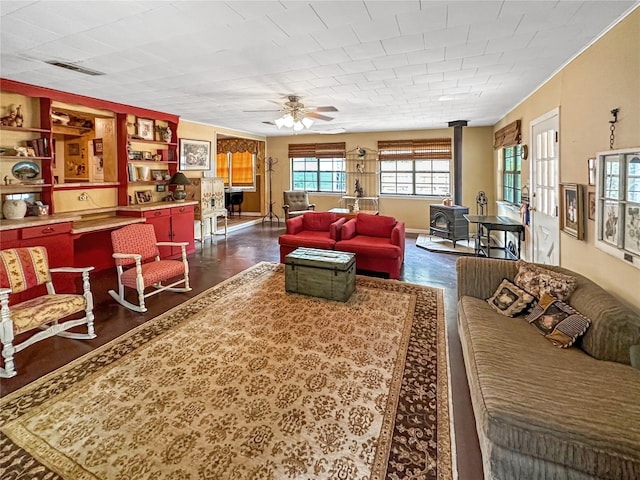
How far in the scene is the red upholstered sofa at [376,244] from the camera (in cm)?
471

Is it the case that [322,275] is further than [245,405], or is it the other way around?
[322,275]

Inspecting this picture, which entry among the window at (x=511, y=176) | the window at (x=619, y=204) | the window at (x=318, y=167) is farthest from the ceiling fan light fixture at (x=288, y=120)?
the window at (x=318, y=167)

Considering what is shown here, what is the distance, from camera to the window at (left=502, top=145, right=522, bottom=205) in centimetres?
579

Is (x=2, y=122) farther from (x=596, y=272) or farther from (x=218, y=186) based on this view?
(x=596, y=272)

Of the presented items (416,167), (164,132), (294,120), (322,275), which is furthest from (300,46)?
(416,167)

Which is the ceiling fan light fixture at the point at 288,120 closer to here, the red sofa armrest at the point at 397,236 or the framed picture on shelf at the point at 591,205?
the red sofa armrest at the point at 397,236

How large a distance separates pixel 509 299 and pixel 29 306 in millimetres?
3831

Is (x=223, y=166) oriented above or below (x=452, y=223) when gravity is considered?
above

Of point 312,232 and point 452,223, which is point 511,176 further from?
point 312,232

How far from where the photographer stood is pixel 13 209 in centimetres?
398

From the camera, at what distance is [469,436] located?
1.94 m

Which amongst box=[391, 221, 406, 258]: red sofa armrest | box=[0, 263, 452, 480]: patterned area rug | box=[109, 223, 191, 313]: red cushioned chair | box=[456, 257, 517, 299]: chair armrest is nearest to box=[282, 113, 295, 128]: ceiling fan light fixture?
box=[391, 221, 406, 258]: red sofa armrest

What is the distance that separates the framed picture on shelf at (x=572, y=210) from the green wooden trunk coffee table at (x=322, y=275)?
2226 millimetres

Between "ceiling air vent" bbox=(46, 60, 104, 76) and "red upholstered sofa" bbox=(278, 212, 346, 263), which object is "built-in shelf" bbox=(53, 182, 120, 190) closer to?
"ceiling air vent" bbox=(46, 60, 104, 76)
